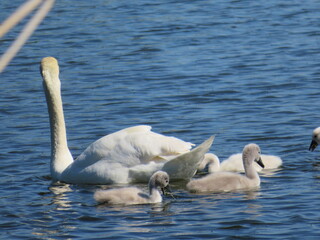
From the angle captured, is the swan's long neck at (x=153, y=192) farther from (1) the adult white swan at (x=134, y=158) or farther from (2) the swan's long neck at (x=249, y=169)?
(2) the swan's long neck at (x=249, y=169)

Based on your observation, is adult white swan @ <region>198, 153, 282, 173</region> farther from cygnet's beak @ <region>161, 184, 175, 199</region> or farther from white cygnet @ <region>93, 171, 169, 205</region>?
white cygnet @ <region>93, 171, 169, 205</region>

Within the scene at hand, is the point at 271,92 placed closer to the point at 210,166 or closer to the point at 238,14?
the point at 210,166

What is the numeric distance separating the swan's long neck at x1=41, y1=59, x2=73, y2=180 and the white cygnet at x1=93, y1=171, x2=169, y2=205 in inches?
55.1

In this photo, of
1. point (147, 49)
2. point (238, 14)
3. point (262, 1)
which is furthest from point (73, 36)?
point (262, 1)

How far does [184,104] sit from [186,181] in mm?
3326

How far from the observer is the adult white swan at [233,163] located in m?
7.16

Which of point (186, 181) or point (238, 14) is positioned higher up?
point (238, 14)

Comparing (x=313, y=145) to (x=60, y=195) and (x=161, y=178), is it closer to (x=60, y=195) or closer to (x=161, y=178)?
(x=161, y=178)

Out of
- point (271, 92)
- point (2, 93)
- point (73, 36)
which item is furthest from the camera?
point (73, 36)

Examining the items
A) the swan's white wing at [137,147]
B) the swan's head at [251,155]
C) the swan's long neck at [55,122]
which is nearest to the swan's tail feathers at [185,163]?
the swan's white wing at [137,147]

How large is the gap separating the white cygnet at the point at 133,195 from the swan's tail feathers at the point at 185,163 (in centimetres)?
44

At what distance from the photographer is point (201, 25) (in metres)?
15.5

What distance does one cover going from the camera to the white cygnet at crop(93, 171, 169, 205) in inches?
243

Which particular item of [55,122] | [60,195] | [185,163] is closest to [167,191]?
[185,163]
